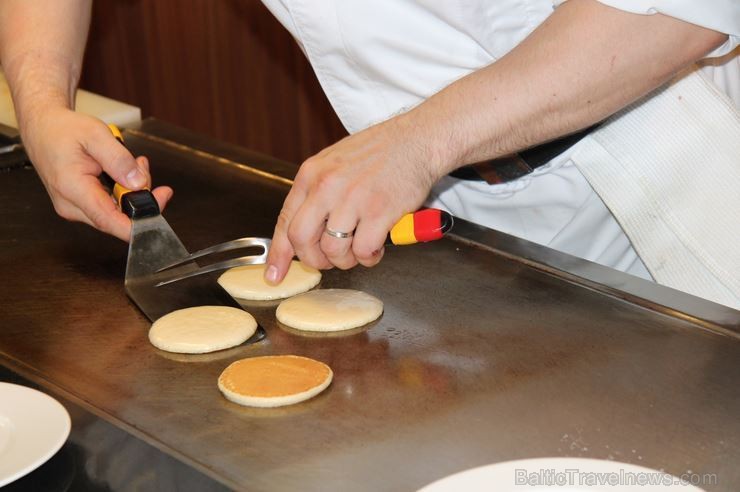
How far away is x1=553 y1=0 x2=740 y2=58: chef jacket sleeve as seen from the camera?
117 cm

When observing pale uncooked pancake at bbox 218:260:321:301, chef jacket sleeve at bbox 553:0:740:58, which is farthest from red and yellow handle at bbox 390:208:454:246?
chef jacket sleeve at bbox 553:0:740:58

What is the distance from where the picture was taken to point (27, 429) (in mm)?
1001

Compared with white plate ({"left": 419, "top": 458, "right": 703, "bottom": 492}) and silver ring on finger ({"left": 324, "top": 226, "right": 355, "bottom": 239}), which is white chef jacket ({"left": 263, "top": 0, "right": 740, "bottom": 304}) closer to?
silver ring on finger ({"left": 324, "top": 226, "right": 355, "bottom": 239})

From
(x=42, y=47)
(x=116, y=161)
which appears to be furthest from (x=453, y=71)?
(x=42, y=47)

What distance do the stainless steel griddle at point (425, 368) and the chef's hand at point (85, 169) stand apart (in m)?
0.06

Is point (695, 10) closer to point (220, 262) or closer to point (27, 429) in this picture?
point (220, 262)

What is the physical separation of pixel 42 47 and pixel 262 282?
2.19 feet

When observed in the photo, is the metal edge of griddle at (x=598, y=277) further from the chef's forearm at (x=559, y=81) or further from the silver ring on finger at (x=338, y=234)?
the silver ring on finger at (x=338, y=234)

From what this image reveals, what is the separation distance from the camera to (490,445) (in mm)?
1060

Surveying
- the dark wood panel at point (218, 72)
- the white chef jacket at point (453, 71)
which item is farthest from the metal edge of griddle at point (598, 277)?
the dark wood panel at point (218, 72)

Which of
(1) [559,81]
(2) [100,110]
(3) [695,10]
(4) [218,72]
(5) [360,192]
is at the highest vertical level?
(3) [695,10]

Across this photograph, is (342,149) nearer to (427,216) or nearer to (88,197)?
(427,216)

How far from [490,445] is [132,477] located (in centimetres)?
37

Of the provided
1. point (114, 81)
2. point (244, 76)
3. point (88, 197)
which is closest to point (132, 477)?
point (88, 197)
